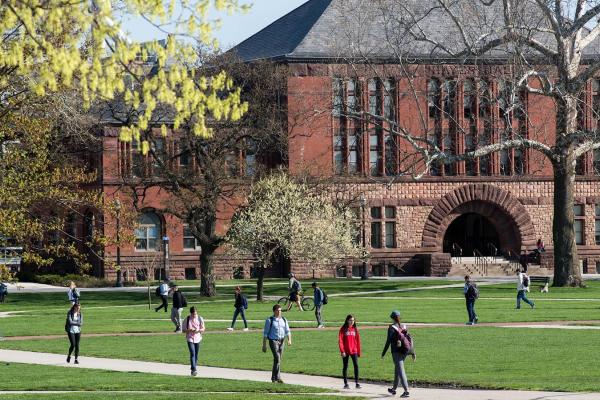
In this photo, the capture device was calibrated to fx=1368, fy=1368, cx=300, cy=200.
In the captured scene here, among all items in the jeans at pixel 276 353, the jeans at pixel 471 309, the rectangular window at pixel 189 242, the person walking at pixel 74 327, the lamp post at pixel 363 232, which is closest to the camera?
the jeans at pixel 276 353

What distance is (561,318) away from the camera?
48125 millimetres

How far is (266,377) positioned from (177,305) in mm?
13169

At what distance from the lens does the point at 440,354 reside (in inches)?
1425

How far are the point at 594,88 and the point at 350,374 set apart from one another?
5756 cm

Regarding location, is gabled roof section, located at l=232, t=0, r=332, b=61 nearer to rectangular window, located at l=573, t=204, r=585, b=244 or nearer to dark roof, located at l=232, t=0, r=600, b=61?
dark roof, located at l=232, t=0, r=600, b=61

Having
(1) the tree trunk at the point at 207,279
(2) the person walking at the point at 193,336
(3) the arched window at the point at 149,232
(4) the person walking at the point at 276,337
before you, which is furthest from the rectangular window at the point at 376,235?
(4) the person walking at the point at 276,337

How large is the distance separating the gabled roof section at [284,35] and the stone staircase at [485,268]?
16.7 m

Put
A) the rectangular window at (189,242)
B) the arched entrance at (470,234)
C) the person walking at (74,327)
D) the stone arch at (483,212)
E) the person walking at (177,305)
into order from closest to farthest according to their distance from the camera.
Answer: the person walking at (74,327), the person walking at (177,305), the rectangular window at (189,242), the stone arch at (483,212), the arched entrance at (470,234)

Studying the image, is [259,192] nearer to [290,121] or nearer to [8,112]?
[290,121]

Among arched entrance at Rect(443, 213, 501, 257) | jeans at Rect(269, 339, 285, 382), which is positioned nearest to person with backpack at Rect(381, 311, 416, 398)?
jeans at Rect(269, 339, 285, 382)

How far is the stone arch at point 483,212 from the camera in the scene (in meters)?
86.1

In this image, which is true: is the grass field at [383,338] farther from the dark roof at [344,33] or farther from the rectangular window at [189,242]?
the dark roof at [344,33]

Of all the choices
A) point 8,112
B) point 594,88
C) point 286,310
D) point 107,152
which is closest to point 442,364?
point 8,112

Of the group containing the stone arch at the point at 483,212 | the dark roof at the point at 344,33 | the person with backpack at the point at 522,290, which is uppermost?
the dark roof at the point at 344,33
